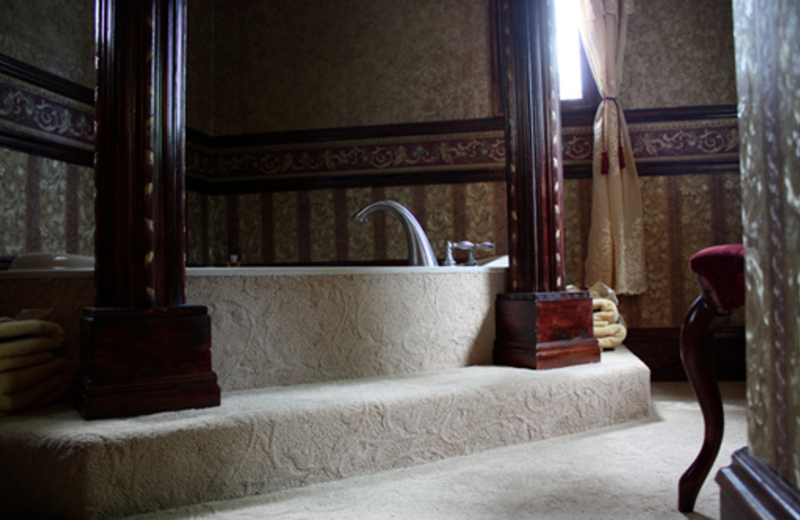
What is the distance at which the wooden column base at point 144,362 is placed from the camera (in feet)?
3.85

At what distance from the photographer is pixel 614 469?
133 cm

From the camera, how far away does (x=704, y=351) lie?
3.57 feet

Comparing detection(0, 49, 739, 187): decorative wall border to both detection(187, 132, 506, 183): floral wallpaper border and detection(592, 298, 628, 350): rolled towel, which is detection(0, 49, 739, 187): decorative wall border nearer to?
detection(187, 132, 506, 183): floral wallpaper border

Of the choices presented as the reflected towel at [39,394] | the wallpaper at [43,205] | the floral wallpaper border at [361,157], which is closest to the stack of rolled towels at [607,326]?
the floral wallpaper border at [361,157]

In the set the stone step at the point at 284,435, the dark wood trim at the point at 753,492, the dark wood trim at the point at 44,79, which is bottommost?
the stone step at the point at 284,435

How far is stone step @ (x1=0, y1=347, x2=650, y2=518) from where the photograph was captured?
3.38 feet

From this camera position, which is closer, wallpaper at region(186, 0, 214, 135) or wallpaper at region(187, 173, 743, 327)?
wallpaper at region(187, 173, 743, 327)

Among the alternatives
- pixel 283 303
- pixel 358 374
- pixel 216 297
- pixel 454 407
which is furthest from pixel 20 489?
pixel 454 407

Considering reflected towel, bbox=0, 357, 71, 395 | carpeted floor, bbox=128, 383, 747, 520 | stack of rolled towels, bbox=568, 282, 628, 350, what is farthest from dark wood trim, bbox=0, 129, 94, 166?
stack of rolled towels, bbox=568, 282, 628, 350

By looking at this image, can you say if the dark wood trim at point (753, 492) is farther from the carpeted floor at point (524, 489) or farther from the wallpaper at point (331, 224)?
the wallpaper at point (331, 224)

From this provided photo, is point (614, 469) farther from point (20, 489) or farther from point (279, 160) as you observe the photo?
point (279, 160)

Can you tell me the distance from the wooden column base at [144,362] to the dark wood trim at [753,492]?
3.25ft

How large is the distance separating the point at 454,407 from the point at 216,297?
2.17 feet

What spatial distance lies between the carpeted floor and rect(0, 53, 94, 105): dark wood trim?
2055 mm
